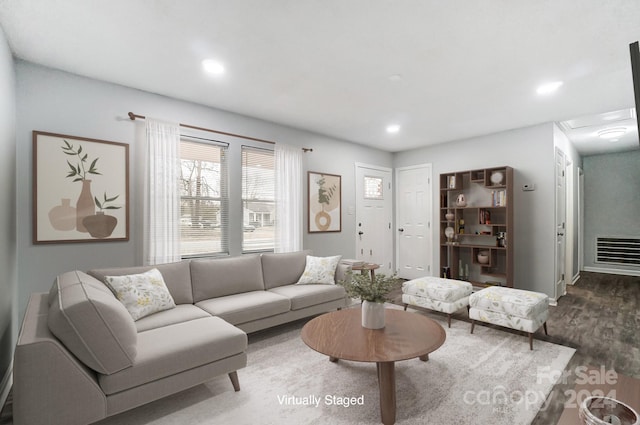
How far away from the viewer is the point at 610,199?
6461mm

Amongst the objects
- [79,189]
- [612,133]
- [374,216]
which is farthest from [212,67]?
[612,133]

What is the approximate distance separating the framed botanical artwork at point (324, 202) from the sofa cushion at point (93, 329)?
10.5 ft

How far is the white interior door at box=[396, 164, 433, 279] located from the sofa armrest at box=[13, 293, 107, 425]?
5169 millimetres

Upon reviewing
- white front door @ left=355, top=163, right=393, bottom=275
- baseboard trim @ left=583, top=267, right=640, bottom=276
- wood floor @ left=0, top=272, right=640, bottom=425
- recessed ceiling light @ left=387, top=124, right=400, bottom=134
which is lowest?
wood floor @ left=0, top=272, right=640, bottom=425

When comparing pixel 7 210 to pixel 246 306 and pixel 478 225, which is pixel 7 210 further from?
pixel 478 225

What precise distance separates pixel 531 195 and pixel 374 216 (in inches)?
97.3

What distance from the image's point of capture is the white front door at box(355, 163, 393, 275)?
5.58 metres

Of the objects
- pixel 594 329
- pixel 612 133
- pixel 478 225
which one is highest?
pixel 612 133

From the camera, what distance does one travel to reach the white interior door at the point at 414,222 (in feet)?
18.9

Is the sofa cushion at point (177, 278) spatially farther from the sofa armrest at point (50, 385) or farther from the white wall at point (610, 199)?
the white wall at point (610, 199)

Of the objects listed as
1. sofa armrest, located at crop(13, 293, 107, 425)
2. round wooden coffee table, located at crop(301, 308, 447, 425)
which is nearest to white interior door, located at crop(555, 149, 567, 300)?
round wooden coffee table, located at crop(301, 308, 447, 425)

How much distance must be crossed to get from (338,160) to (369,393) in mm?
3753

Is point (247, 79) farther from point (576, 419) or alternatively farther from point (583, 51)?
point (576, 419)

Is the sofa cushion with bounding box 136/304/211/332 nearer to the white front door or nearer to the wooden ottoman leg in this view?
the wooden ottoman leg
